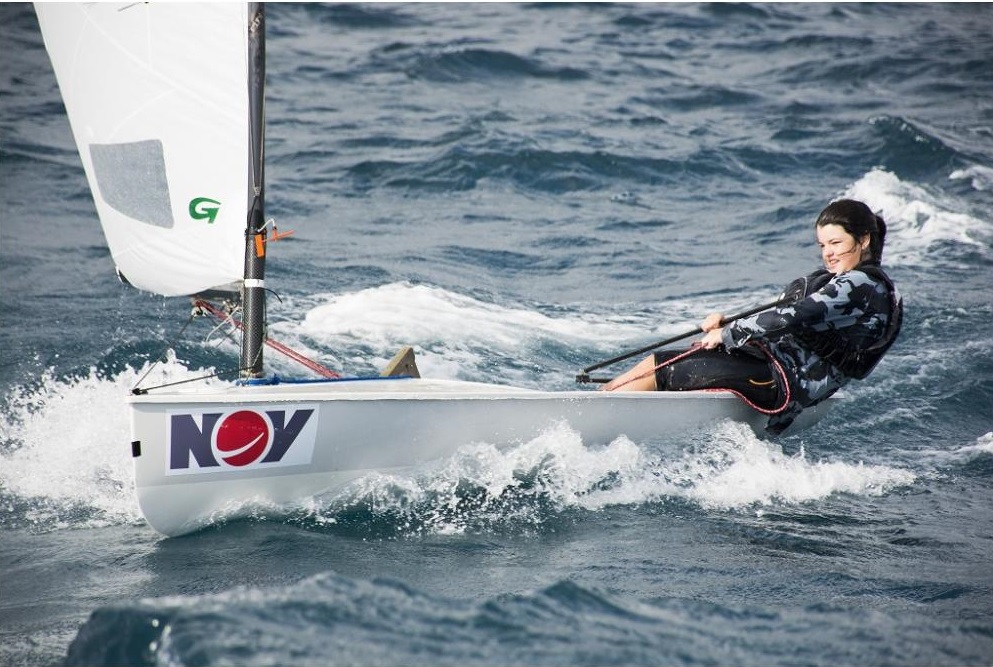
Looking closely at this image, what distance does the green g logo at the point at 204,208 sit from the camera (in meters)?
4.55

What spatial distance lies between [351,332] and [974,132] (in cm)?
812

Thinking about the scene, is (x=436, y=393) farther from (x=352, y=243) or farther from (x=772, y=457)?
(x=352, y=243)

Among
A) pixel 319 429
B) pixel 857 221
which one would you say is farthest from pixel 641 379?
pixel 319 429

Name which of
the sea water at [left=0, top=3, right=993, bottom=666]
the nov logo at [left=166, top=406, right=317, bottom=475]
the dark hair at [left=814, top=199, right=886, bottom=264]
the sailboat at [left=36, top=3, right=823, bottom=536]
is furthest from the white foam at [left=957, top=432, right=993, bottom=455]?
the nov logo at [left=166, top=406, right=317, bottom=475]

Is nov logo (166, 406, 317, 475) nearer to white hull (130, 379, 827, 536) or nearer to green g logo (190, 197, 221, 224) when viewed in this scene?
white hull (130, 379, 827, 536)

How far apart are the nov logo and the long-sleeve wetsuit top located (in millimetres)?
1834

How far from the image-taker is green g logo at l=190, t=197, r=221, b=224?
455cm

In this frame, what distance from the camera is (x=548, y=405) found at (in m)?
4.62

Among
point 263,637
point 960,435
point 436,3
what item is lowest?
point 960,435

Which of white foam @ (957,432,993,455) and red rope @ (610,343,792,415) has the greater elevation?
red rope @ (610,343,792,415)

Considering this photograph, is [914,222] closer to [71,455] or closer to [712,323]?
[712,323]

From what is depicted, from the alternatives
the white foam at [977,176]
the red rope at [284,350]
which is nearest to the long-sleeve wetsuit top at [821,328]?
the red rope at [284,350]

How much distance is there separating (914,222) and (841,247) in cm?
535

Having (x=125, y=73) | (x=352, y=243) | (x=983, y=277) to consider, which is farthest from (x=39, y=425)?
(x=983, y=277)
